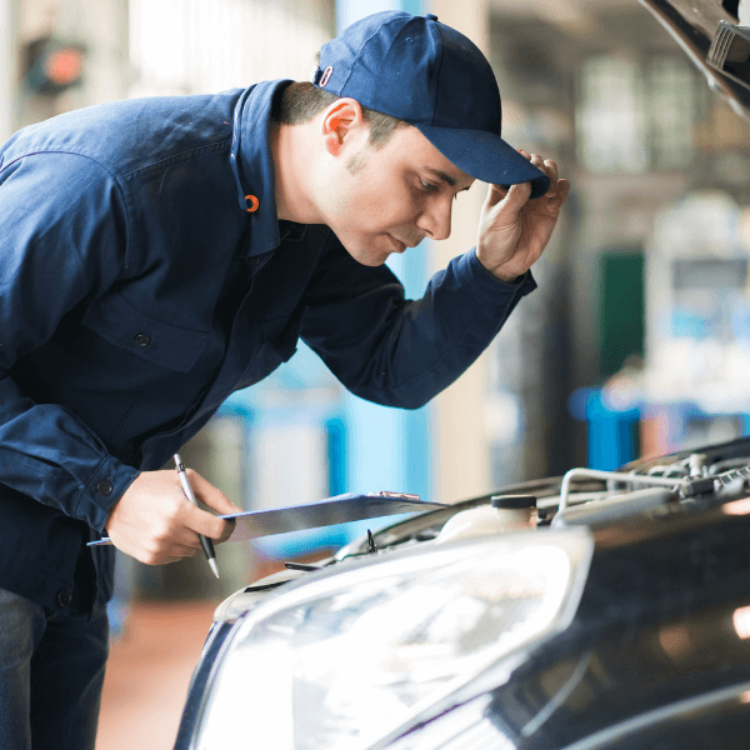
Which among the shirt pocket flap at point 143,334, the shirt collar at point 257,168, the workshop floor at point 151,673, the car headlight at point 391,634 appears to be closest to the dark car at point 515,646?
the car headlight at point 391,634

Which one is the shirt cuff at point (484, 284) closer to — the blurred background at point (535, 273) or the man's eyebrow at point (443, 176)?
the man's eyebrow at point (443, 176)

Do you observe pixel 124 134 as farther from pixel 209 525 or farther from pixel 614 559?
pixel 614 559

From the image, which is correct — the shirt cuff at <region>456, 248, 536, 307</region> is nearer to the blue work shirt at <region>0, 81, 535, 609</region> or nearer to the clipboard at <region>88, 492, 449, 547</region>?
the blue work shirt at <region>0, 81, 535, 609</region>

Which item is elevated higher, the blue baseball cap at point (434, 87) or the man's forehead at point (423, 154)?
the blue baseball cap at point (434, 87)

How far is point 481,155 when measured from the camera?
1.09 metres

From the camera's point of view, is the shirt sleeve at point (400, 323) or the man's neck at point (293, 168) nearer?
the man's neck at point (293, 168)

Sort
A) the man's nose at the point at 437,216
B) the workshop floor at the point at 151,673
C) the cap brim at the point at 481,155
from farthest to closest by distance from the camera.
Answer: the workshop floor at the point at 151,673, the man's nose at the point at 437,216, the cap brim at the point at 481,155

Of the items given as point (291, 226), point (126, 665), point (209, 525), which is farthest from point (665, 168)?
point (209, 525)

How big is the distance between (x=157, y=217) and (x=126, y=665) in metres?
2.51

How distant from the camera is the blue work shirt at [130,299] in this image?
100 cm

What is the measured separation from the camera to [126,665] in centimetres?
315

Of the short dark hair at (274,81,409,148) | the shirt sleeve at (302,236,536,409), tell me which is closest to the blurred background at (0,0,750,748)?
the shirt sleeve at (302,236,536,409)

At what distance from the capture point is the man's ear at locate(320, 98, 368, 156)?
1124 mm

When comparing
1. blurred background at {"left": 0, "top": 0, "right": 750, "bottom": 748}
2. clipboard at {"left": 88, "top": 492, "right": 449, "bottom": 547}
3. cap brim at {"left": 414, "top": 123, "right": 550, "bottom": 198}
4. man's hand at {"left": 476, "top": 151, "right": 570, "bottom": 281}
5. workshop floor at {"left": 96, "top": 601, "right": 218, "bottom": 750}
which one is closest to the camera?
clipboard at {"left": 88, "top": 492, "right": 449, "bottom": 547}
